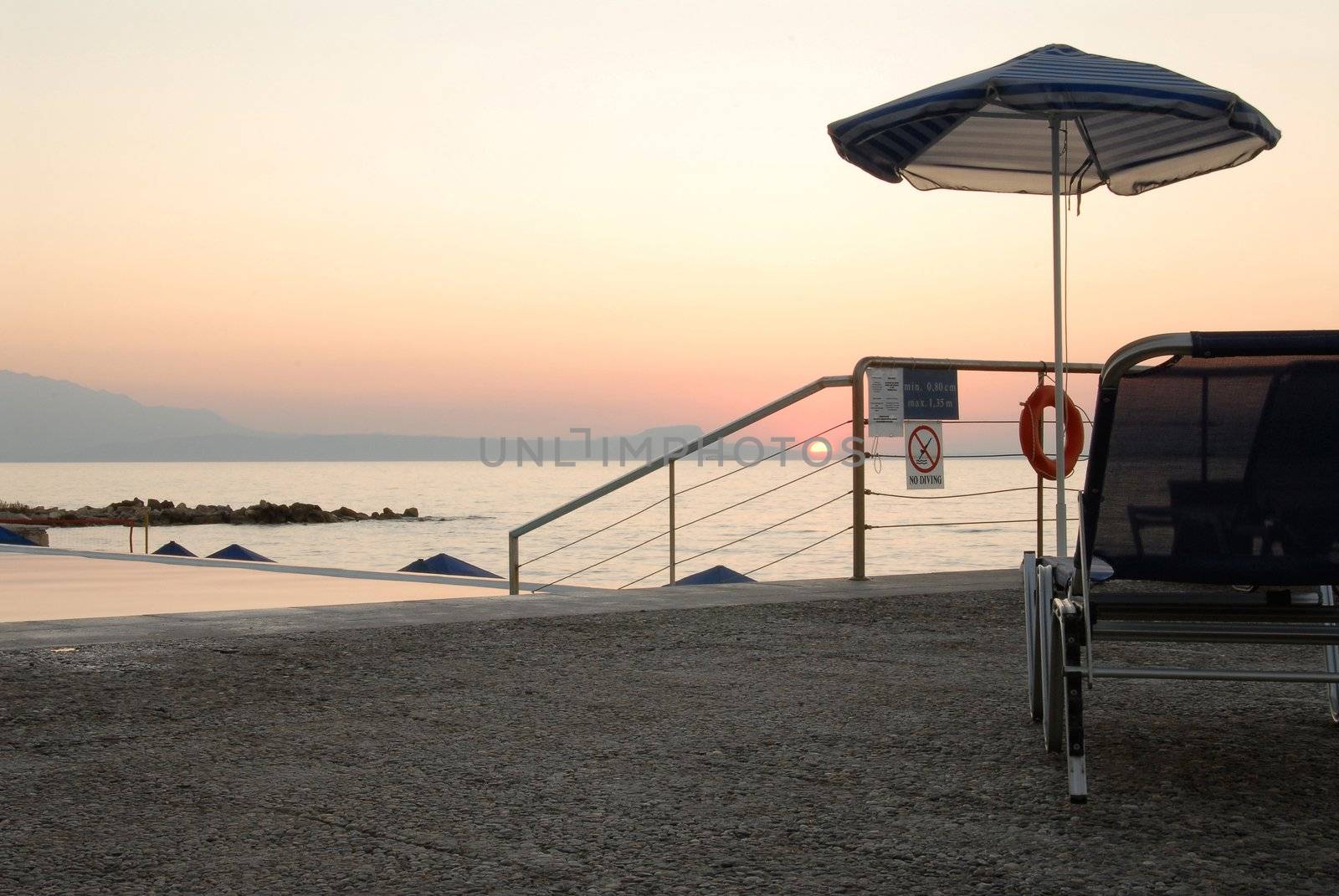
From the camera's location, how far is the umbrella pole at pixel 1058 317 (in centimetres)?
430

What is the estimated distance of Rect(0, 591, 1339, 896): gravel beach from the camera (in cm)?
187

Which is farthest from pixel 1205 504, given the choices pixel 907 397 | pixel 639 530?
pixel 639 530

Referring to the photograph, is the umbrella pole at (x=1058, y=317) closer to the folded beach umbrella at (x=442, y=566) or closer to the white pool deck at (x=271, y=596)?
the white pool deck at (x=271, y=596)

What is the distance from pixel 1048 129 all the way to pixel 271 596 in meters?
5.07

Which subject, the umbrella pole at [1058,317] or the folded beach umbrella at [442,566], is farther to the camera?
the folded beach umbrella at [442,566]

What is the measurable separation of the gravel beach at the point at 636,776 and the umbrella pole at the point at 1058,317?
0.71 m

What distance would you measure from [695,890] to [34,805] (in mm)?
1301

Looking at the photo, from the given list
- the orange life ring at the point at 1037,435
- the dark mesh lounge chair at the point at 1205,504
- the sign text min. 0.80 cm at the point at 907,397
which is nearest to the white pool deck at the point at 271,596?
the orange life ring at the point at 1037,435

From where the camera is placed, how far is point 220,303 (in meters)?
30.5

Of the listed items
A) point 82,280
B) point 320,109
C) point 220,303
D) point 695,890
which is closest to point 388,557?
point 220,303

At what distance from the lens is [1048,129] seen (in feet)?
15.6

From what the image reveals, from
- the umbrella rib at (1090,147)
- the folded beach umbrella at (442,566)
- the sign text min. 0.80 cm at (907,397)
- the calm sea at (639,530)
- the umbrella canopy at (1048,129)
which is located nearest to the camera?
the umbrella canopy at (1048,129)

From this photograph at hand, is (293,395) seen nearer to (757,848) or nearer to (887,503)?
(887,503)

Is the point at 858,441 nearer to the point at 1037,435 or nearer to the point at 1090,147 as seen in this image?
the point at 1037,435
